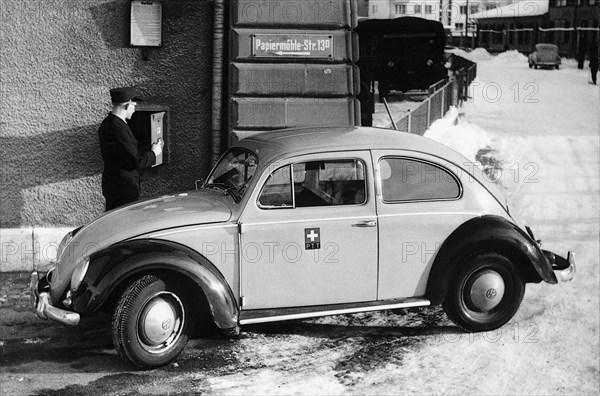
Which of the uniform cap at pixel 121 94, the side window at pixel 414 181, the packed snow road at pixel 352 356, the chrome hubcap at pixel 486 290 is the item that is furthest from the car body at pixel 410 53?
the chrome hubcap at pixel 486 290

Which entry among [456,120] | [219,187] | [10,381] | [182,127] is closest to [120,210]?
[219,187]

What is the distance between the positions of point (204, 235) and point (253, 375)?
1083 millimetres

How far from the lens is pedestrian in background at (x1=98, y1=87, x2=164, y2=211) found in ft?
25.0

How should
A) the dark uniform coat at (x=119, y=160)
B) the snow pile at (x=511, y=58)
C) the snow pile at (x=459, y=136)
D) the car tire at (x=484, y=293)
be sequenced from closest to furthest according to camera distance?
1. the car tire at (x=484, y=293)
2. the dark uniform coat at (x=119, y=160)
3. the snow pile at (x=459, y=136)
4. the snow pile at (x=511, y=58)

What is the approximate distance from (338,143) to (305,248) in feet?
2.90

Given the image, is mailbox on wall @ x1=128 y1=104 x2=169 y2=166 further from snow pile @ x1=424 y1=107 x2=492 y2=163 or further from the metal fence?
snow pile @ x1=424 y1=107 x2=492 y2=163

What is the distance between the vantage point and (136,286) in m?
6.09

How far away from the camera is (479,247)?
268 inches

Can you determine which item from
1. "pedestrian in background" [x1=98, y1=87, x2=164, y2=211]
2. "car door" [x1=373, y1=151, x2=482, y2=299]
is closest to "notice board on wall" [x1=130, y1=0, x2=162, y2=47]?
"pedestrian in background" [x1=98, y1=87, x2=164, y2=211]

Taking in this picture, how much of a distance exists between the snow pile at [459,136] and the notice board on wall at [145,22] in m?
6.40

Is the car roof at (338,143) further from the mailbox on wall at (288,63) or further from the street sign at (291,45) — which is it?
the street sign at (291,45)

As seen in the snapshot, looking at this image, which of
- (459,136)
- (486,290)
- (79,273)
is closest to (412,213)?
(486,290)

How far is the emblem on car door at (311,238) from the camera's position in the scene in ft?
21.3

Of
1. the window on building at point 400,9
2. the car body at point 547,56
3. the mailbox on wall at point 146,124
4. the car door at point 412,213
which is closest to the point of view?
the car door at point 412,213
